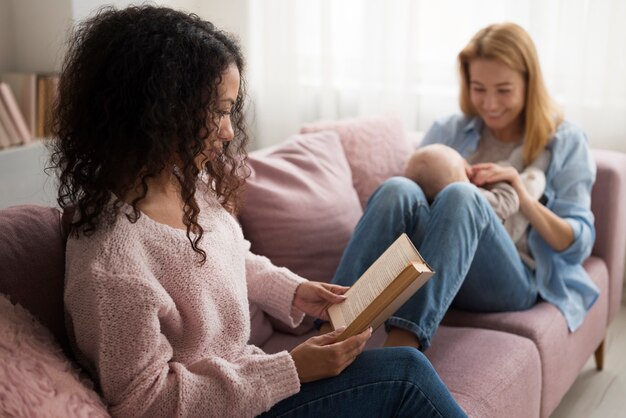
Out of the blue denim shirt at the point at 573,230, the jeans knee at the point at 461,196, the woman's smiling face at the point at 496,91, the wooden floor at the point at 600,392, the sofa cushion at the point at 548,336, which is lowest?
the wooden floor at the point at 600,392

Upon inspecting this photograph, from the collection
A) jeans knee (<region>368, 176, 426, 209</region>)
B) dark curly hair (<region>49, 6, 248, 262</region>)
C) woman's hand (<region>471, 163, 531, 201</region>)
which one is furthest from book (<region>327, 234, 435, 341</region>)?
woman's hand (<region>471, 163, 531, 201</region>)

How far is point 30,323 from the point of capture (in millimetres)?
1419

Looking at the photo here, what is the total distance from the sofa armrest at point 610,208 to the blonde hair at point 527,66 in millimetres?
236

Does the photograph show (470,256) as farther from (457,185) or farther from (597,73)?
(597,73)

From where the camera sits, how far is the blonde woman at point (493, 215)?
1975 mm

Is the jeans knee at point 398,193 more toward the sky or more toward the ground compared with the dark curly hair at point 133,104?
more toward the ground

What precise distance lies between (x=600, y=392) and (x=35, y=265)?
1798 mm

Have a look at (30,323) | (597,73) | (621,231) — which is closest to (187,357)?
(30,323)

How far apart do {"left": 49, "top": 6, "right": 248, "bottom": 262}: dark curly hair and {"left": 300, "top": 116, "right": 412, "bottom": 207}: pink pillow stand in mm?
1227

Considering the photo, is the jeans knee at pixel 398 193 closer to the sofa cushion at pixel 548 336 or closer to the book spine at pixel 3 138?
the sofa cushion at pixel 548 336

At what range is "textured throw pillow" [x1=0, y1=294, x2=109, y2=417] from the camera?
1216 mm

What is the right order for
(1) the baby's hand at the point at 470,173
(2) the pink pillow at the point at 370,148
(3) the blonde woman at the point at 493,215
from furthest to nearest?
1. (2) the pink pillow at the point at 370,148
2. (1) the baby's hand at the point at 470,173
3. (3) the blonde woman at the point at 493,215

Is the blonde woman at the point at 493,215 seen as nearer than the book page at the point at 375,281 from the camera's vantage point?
No

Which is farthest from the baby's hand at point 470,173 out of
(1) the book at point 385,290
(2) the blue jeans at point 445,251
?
(1) the book at point 385,290
